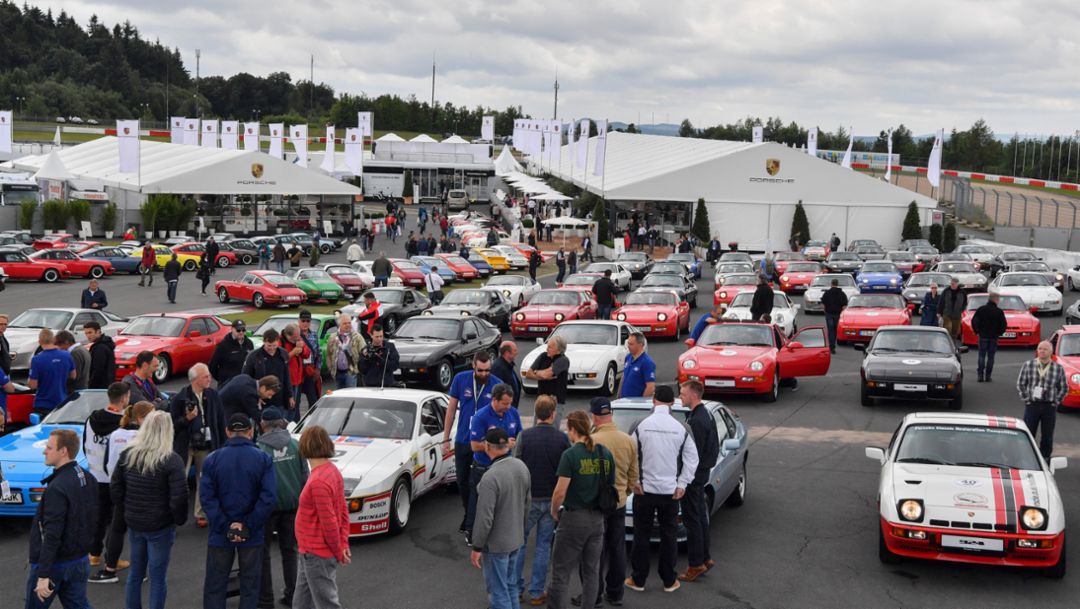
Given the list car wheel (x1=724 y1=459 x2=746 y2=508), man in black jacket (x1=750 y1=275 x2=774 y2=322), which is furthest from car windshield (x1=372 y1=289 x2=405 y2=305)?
car wheel (x1=724 y1=459 x2=746 y2=508)

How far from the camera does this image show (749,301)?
26.0 m

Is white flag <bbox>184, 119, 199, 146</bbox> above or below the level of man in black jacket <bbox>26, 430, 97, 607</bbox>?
above

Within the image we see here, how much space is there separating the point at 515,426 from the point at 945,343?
10635 millimetres

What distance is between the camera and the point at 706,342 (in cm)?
1806

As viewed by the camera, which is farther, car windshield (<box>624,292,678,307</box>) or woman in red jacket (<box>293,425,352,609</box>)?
car windshield (<box>624,292,678,307</box>)

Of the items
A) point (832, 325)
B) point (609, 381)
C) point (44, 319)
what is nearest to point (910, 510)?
point (609, 381)

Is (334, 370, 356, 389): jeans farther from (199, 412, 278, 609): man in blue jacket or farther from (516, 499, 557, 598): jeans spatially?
(199, 412, 278, 609): man in blue jacket

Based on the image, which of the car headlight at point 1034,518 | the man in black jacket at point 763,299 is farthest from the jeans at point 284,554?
the man in black jacket at point 763,299

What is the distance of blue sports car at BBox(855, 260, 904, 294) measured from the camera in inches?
1384

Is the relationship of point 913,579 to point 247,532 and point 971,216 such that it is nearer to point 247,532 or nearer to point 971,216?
point 247,532

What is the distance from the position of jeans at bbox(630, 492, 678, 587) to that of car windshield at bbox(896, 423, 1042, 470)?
2.62 m

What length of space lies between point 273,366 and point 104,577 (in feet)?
12.6

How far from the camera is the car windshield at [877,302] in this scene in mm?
24719

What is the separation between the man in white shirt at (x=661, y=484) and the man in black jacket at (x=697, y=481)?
0.26 metres
